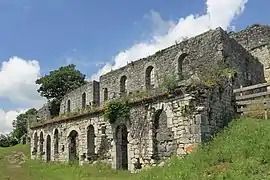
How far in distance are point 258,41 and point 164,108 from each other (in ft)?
43.2

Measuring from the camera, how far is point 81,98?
34375 millimetres

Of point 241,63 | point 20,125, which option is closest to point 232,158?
point 241,63

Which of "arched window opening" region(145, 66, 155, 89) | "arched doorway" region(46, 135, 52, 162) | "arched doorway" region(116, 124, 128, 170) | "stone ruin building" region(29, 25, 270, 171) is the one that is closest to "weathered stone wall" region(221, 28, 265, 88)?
"stone ruin building" region(29, 25, 270, 171)

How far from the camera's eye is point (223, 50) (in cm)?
1984

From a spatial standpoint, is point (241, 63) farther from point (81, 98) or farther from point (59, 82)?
point (59, 82)

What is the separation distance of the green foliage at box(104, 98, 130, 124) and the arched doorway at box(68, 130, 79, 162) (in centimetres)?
657

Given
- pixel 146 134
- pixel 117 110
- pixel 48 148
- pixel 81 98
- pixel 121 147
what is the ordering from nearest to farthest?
pixel 146 134 → pixel 117 110 → pixel 121 147 → pixel 48 148 → pixel 81 98

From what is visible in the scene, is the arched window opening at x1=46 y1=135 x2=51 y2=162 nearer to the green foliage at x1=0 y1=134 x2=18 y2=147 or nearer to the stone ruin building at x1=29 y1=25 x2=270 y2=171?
the stone ruin building at x1=29 y1=25 x2=270 y2=171

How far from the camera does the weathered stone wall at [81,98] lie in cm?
3219

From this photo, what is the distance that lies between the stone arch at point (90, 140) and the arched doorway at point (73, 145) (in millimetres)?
2486

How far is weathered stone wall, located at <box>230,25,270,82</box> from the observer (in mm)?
26103

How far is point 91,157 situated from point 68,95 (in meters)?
14.6

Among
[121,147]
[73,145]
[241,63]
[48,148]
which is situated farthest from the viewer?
[48,148]

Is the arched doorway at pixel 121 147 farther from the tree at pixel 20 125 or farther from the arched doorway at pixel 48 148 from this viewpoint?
the tree at pixel 20 125
